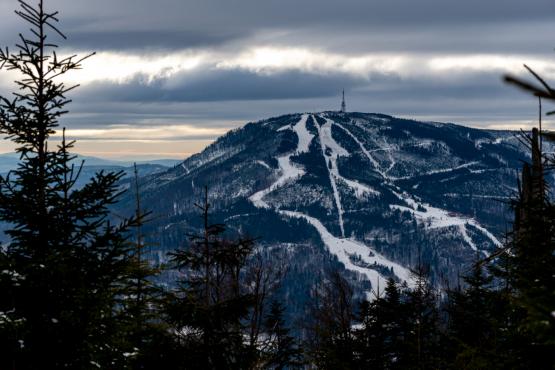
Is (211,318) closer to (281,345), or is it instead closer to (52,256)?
(52,256)

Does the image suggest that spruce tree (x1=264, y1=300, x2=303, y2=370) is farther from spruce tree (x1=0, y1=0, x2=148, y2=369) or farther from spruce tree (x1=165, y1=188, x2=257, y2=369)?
spruce tree (x1=0, y1=0, x2=148, y2=369)

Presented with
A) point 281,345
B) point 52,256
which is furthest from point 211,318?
point 281,345

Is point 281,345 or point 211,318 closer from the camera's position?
point 211,318

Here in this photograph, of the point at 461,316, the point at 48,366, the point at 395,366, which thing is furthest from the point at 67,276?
the point at 395,366

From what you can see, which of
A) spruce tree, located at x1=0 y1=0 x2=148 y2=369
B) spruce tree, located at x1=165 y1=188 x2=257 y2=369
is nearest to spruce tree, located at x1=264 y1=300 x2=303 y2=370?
spruce tree, located at x1=165 y1=188 x2=257 y2=369

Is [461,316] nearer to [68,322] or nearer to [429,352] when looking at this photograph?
[429,352]

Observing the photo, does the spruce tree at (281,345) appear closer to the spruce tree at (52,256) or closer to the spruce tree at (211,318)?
the spruce tree at (211,318)

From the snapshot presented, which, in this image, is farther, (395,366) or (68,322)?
(395,366)

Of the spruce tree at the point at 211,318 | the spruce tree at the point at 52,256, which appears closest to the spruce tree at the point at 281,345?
the spruce tree at the point at 211,318

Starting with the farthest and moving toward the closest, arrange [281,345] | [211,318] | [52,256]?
[281,345], [211,318], [52,256]

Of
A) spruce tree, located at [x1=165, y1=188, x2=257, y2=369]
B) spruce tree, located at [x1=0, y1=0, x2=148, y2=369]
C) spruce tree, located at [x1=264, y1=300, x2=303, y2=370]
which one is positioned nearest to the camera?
spruce tree, located at [x1=0, y1=0, x2=148, y2=369]

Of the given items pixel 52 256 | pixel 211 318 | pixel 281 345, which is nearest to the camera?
pixel 52 256
